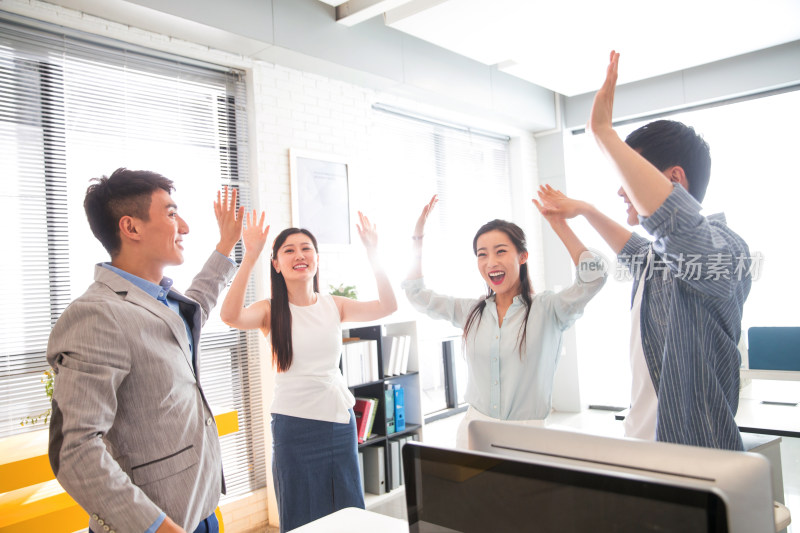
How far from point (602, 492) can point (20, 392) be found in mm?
3063

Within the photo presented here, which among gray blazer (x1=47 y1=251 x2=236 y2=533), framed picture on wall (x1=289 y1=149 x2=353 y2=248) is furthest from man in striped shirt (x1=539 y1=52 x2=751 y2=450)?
framed picture on wall (x1=289 y1=149 x2=353 y2=248)

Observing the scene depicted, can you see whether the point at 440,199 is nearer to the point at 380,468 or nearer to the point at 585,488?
the point at 380,468

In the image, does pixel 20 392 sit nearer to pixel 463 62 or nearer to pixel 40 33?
pixel 40 33

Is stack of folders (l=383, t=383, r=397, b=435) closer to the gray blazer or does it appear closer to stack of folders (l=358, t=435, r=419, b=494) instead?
stack of folders (l=358, t=435, r=419, b=494)

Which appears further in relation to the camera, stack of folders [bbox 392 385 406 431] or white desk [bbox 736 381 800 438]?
stack of folders [bbox 392 385 406 431]

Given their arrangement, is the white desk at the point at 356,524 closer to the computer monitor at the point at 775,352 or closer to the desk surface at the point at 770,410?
the desk surface at the point at 770,410

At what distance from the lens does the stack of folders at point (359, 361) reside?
3697 millimetres

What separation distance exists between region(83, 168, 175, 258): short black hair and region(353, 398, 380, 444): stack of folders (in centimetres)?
256

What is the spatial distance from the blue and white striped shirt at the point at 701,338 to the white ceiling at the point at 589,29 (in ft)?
10.1

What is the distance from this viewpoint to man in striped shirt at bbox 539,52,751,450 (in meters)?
1.07

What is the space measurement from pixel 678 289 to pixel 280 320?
1819mm

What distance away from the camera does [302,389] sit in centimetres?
249

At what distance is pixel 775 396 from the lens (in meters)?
2.88

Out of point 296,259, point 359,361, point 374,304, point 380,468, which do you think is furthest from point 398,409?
point 296,259
